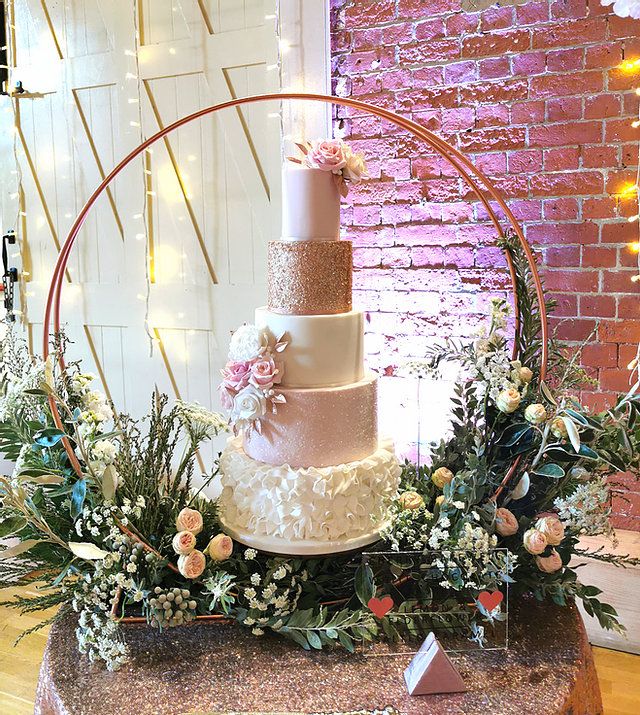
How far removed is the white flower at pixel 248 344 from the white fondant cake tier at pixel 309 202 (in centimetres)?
24

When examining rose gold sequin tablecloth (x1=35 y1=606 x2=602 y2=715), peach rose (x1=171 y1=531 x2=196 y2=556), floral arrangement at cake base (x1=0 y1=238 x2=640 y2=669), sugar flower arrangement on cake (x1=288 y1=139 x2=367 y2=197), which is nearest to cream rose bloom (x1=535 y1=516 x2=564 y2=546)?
floral arrangement at cake base (x1=0 y1=238 x2=640 y2=669)

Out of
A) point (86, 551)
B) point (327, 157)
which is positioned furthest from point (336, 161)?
point (86, 551)

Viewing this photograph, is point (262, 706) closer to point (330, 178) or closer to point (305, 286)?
point (305, 286)

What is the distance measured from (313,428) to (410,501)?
30cm

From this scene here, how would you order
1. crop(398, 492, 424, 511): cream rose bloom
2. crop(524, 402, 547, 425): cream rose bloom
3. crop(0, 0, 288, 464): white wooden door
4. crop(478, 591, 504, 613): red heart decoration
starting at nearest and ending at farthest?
crop(478, 591, 504, 613): red heart decoration → crop(524, 402, 547, 425): cream rose bloom → crop(398, 492, 424, 511): cream rose bloom → crop(0, 0, 288, 464): white wooden door

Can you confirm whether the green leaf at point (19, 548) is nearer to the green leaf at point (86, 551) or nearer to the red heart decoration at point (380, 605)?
the green leaf at point (86, 551)

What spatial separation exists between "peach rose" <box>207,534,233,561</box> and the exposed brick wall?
1.30 meters

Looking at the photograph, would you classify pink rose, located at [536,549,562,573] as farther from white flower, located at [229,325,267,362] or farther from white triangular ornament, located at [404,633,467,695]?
white flower, located at [229,325,267,362]

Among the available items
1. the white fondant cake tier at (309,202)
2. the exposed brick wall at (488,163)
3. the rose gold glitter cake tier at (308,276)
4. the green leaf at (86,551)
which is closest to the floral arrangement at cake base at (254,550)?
the green leaf at (86,551)

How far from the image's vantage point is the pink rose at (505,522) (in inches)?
61.2

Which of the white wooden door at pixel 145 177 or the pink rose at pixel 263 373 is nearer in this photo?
the pink rose at pixel 263 373

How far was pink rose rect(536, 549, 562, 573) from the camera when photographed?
1543 mm

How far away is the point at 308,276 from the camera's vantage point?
157 cm

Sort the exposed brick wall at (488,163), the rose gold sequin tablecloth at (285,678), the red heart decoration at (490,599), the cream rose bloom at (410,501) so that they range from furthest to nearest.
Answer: the exposed brick wall at (488,163) < the cream rose bloom at (410,501) < the red heart decoration at (490,599) < the rose gold sequin tablecloth at (285,678)
